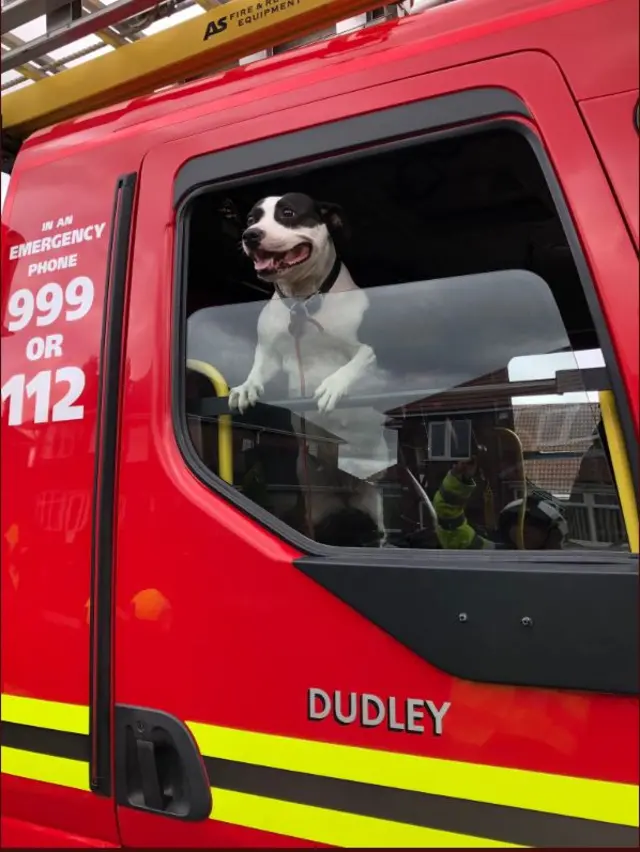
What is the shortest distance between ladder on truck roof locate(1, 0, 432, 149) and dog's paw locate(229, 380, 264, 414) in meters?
1.03

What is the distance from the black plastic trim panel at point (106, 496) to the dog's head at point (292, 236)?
30 cm

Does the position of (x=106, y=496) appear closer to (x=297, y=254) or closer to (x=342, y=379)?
(x=342, y=379)

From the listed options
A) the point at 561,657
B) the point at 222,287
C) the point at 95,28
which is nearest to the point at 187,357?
the point at 222,287

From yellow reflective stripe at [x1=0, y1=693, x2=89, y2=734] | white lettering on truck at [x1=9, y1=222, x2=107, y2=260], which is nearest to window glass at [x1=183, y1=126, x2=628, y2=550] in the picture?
white lettering on truck at [x1=9, y1=222, x2=107, y2=260]

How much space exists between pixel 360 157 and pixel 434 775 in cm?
119

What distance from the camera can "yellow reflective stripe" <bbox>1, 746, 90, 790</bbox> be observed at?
4.70 ft

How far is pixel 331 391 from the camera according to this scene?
4.86 feet

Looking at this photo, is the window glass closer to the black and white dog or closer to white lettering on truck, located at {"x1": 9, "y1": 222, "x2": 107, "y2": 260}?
the black and white dog

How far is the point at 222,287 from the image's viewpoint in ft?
5.32

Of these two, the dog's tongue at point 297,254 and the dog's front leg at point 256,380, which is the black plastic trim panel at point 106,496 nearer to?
the dog's front leg at point 256,380

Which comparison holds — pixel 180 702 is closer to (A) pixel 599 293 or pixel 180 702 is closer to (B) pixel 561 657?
(B) pixel 561 657

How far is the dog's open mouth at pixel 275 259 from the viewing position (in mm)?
1623

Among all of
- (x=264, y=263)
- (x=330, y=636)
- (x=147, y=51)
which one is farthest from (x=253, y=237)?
(x=330, y=636)

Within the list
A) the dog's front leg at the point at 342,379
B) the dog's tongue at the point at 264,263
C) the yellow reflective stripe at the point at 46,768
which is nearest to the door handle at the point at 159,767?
the yellow reflective stripe at the point at 46,768
